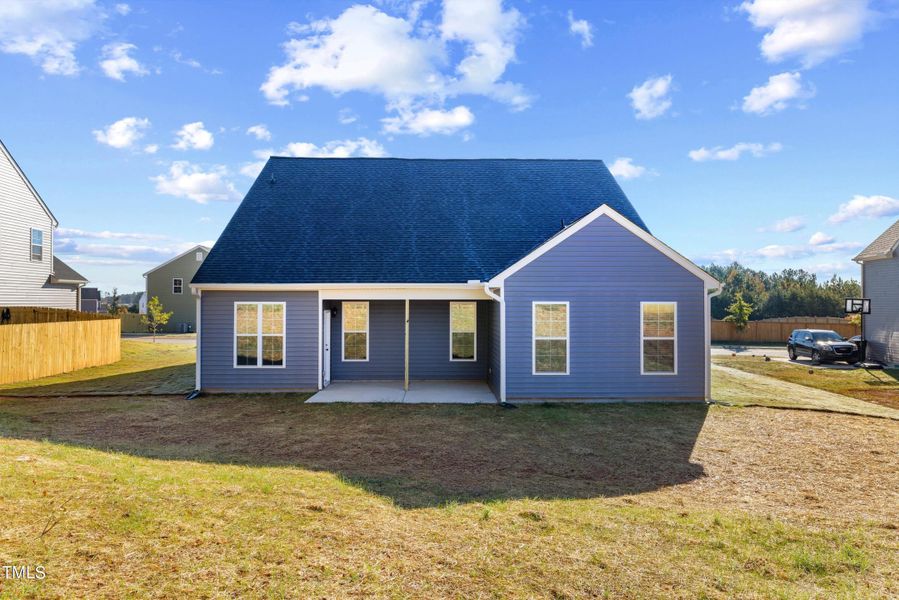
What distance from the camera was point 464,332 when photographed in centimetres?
1566

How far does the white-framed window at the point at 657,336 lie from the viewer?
1269 cm

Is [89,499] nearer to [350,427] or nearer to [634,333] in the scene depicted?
[350,427]

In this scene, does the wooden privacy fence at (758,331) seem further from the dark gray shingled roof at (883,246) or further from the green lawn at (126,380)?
the green lawn at (126,380)

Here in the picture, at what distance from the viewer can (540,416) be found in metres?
11.1

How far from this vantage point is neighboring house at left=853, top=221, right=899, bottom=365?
21.2 meters

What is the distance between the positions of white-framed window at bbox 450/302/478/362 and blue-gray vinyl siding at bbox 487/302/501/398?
0.54 metres

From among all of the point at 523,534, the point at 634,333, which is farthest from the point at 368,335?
the point at 523,534

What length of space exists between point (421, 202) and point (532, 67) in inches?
230

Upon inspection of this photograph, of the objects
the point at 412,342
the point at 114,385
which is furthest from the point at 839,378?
the point at 114,385

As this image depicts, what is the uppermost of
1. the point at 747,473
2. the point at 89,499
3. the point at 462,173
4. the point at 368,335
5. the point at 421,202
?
the point at 462,173

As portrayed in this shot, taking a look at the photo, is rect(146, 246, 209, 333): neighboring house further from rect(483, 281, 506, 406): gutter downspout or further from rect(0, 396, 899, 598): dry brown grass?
rect(483, 281, 506, 406): gutter downspout

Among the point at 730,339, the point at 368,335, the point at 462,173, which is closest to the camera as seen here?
the point at 368,335

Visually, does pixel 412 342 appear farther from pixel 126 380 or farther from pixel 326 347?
pixel 126 380

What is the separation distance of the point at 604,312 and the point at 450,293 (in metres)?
4.15
